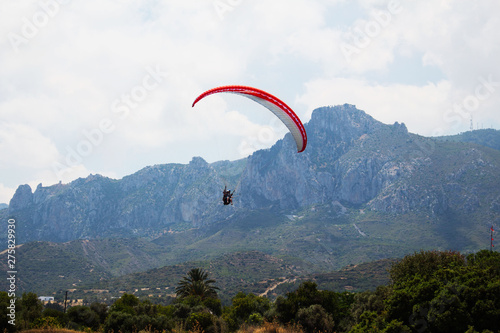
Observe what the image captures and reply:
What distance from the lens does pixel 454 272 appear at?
24.5 m

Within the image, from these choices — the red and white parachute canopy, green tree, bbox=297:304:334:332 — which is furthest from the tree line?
the red and white parachute canopy

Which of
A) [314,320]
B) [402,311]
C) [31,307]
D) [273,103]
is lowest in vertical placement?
[31,307]

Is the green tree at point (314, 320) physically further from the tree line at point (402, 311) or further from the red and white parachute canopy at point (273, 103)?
the red and white parachute canopy at point (273, 103)

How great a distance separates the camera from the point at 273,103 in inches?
1187

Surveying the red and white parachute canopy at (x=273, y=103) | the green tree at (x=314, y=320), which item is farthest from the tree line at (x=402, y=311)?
the red and white parachute canopy at (x=273, y=103)

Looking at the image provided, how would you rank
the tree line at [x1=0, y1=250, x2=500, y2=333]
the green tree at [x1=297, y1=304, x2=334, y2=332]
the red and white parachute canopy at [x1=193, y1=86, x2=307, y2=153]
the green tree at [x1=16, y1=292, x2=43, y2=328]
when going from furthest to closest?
the green tree at [x1=16, y1=292, x2=43, y2=328] → the red and white parachute canopy at [x1=193, y1=86, x2=307, y2=153] → the green tree at [x1=297, y1=304, x2=334, y2=332] → the tree line at [x1=0, y1=250, x2=500, y2=333]

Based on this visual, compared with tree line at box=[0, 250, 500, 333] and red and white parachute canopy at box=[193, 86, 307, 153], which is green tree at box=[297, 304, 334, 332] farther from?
red and white parachute canopy at box=[193, 86, 307, 153]

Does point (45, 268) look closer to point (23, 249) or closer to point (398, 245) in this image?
point (23, 249)

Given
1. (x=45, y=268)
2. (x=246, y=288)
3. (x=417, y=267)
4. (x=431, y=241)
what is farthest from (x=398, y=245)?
(x=417, y=267)

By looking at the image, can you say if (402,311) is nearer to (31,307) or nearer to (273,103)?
(273,103)

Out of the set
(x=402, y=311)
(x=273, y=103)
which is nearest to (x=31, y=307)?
(x=273, y=103)

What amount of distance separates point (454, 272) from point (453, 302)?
4.19m

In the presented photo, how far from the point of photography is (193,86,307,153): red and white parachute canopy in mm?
28891

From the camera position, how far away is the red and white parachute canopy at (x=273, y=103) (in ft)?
94.8
